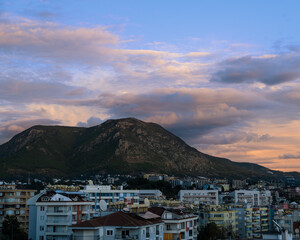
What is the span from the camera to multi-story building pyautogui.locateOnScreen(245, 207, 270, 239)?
167250 mm

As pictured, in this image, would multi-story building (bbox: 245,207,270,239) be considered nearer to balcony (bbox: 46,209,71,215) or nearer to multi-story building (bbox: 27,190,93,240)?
multi-story building (bbox: 27,190,93,240)

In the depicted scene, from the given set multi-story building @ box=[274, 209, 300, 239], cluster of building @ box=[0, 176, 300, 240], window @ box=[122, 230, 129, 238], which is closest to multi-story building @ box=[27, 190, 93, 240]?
cluster of building @ box=[0, 176, 300, 240]

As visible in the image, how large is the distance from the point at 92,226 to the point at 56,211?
28.4 meters

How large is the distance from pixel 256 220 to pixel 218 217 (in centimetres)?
3069

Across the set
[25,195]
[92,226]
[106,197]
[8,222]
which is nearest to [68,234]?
[8,222]

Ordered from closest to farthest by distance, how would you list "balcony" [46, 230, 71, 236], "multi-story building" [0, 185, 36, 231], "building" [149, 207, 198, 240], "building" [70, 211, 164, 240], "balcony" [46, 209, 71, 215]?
"building" [70, 211, 164, 240] < "building" [149, 207, 198, 240] < "balcony" [46, 230, 71, 236] < "balcony" [46, 209, 71, 215] < "multi-story building" [0, 185, 36, 231]

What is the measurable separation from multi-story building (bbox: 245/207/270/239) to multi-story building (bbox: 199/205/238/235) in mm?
14226

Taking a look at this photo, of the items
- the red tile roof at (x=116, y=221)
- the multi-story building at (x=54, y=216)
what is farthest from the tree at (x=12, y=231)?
the red tile roof at (x=116, y=221)

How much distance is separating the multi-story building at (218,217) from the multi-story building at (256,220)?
46.7 ft

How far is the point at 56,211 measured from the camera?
105 meters

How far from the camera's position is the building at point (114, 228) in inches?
3127

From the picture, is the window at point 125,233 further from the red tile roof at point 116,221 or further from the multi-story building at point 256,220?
the multi-story building at point 256,220

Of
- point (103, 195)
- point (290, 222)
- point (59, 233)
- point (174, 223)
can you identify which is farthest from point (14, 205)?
point (290, 222)

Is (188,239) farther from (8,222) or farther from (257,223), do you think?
(257,223)
